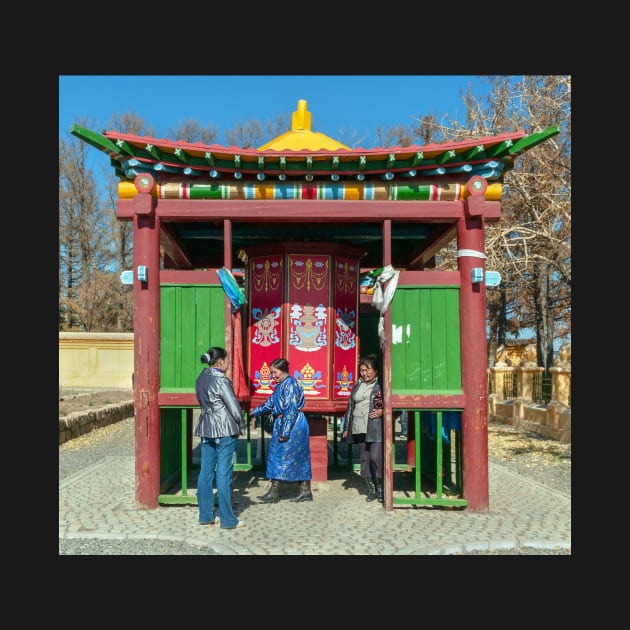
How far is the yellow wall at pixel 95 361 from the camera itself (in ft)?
81.7

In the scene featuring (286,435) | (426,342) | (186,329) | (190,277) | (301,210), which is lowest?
(286,435)

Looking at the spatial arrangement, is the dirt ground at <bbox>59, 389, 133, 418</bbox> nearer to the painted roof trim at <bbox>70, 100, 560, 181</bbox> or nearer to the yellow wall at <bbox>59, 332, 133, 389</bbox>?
the yellow wall at <bbox>59, 332, 133, 389</bbox>

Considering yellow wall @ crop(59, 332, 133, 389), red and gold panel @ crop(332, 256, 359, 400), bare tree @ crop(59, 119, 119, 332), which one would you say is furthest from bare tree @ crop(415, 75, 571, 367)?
bare tree @ crop(59, 119, 119, 332)

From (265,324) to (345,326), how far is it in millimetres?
1113

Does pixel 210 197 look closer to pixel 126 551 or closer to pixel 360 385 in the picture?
pixel 360 385

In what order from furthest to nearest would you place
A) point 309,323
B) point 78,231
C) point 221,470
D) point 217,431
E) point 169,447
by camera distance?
point 78,231 → point 169,447 → point 309,323 → point 221,470 → point 217,431

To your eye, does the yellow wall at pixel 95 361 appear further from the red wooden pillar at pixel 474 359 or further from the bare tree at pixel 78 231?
the red wooden pillar at pixel 474 359

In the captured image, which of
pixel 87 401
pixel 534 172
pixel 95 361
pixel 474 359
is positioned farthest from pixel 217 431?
pixel 95 361

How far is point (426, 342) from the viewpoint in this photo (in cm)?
702

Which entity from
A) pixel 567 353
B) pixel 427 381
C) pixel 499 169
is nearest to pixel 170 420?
pixel 427 381

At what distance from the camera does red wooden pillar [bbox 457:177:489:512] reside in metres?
6.84

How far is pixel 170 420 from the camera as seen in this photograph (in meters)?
8.25

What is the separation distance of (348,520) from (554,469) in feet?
17.1

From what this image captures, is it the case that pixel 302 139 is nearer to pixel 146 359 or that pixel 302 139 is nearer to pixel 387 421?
pixel 146 359
